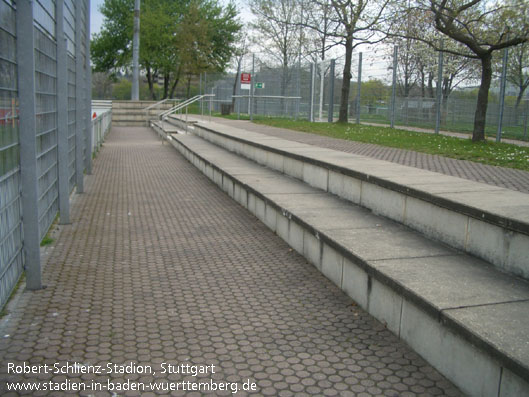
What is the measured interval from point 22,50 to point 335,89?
894 inches

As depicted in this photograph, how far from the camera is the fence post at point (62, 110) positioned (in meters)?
6.73

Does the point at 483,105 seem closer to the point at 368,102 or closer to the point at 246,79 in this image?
the point at 368,102

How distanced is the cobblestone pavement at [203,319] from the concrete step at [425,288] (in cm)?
14

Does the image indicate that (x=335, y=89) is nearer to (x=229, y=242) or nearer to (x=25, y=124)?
(x=229, y=242)

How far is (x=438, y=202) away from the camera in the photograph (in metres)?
4.93

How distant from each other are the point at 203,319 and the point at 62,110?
3.94m

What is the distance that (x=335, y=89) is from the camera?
85.5 feet

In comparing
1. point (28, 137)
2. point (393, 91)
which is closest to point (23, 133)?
point (28, 137)

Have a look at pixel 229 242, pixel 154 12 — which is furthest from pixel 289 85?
pixel 154 12

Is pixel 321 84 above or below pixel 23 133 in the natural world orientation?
above

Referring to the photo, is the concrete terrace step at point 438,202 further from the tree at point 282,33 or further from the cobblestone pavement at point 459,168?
the tree at point 282,33

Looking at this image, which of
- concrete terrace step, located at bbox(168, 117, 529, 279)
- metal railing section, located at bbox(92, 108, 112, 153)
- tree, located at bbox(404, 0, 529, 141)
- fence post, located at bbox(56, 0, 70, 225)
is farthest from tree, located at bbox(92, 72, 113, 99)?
concrete terrace step, located at bbox(168, 117, 529, 279)

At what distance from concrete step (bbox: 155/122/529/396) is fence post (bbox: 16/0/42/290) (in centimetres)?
256

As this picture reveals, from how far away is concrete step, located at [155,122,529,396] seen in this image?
2934 mm
